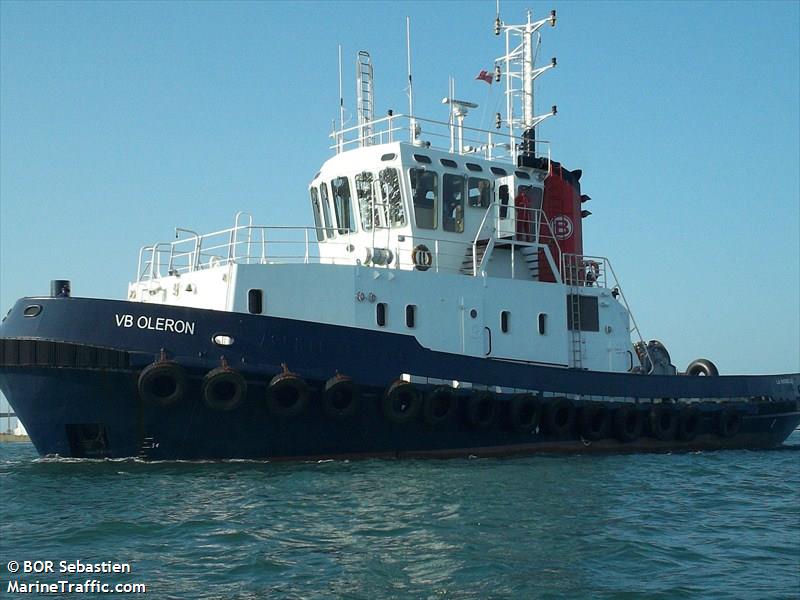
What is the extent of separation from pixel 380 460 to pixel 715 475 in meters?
4.43

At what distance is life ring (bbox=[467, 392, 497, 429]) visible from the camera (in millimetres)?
12633

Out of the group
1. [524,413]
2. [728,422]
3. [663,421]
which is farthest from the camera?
[728,422]

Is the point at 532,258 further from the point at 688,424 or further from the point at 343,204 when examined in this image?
the point at 688,424

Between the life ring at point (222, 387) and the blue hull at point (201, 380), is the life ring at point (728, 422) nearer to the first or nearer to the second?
the blue hull at point (201, 380)

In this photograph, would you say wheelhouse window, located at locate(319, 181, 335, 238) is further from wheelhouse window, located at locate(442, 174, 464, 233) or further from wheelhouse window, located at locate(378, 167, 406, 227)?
wheelhouse window, located at locate(442, 174, 464, 233)

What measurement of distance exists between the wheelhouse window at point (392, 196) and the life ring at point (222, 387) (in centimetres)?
399

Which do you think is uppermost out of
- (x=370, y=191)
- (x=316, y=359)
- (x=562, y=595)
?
(x=370, y=191)

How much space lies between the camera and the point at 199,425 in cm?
1105

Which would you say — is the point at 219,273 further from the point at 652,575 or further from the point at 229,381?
the point at 652,575

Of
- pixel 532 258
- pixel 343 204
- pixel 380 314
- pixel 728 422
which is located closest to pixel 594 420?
pixel 532 258

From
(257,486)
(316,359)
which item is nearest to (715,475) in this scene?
(316,359)

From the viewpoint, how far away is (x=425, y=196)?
45.3ft

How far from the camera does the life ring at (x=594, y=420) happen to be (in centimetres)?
1402

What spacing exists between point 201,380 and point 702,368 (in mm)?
11042
